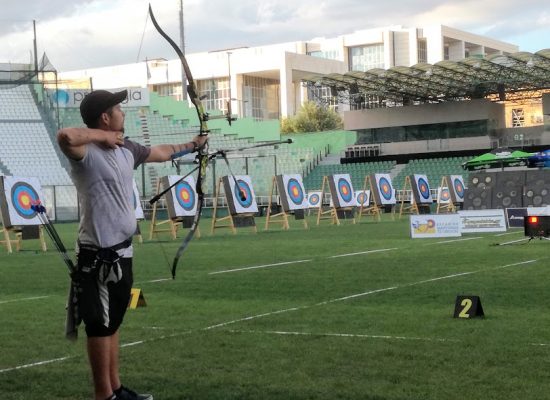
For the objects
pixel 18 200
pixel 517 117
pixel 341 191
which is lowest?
pixel 341 191

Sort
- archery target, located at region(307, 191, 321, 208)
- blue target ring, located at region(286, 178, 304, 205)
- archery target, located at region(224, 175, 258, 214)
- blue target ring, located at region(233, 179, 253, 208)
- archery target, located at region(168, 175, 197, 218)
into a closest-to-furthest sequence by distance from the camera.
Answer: archery target, located at region(168, 175, 197, 218) < archery target, located at region(224, 175, 258, 214) < blue target ring, located at region(233, 179, 253, 208) < blue target ring, located at region(286, 178, 304, 205) < archery target, located at region(307, 191, 321, 208)

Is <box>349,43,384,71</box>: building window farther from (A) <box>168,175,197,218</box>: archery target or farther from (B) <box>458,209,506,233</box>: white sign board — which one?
(B) <box>458,209,506,233</box>: white sign board

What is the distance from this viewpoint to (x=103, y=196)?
4738 mm

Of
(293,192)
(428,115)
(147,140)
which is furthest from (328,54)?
(293,192)

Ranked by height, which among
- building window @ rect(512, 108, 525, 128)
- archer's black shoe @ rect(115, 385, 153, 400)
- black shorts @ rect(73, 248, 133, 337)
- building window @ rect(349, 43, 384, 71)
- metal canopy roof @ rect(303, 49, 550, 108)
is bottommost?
archer's black shoe @ rect(115, 385, 153, 400)

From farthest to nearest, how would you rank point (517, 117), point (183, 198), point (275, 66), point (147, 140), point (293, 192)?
1. point (275, 66)
2. point (517, 117)
3. point (147, 140)
4. point (293, 192)
5. point (183, 198)

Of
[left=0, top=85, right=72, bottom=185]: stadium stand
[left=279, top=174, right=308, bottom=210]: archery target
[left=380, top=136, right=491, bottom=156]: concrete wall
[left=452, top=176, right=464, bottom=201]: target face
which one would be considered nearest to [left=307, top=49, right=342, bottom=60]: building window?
[left=380, top=136, right=491, bottom=156]: concrete wall

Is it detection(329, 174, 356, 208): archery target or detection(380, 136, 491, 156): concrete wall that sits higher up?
detection(380, 136, 491, 156): concrete wall

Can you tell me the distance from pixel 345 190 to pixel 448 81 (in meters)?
23.3

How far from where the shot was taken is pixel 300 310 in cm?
852

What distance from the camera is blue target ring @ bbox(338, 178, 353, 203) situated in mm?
30780

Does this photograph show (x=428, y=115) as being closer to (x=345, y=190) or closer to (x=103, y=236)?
(x=345, y=190)

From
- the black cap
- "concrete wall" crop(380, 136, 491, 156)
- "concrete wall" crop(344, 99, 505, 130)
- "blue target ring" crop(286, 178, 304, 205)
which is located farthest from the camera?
"concrete wall" crop(344, 99, 505, 130)

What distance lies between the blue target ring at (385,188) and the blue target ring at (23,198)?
1458cm
